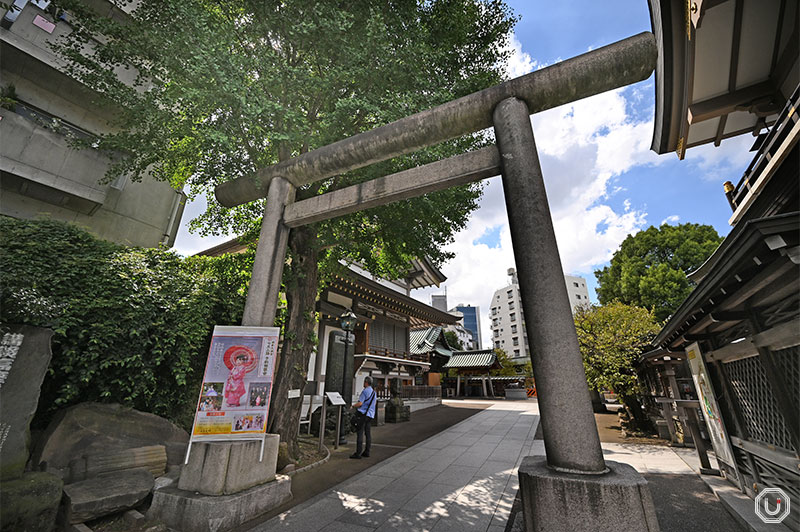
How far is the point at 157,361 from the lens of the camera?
4.98 meters

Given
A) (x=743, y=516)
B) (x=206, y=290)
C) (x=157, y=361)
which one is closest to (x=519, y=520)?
(x=743, y=516)

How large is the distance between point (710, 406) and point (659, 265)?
59.0ft

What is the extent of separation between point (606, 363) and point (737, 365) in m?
5.40

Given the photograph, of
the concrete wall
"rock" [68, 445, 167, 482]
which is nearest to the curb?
"rock" [68, 445, 167, 482]

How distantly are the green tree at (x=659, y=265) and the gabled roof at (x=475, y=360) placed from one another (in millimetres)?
10220

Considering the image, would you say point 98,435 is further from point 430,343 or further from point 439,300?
point 439,300

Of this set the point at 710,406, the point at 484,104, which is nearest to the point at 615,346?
the point at 710,406

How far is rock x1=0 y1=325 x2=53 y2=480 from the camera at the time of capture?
3371mm

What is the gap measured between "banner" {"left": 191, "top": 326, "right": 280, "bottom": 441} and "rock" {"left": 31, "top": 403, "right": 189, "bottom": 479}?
1567 millimetres

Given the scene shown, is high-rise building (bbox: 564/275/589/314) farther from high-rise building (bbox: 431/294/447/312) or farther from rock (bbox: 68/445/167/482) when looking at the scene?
rock (bbox: 68/445/167/482)

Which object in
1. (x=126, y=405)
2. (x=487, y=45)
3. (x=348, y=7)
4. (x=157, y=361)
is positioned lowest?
(x=126, y=405)

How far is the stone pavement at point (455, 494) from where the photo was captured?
12.4 feet

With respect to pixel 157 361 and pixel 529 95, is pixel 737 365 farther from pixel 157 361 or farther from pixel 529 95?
pixel 157 361

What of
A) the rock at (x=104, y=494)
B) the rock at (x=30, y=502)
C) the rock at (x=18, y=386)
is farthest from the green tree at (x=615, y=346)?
the rock at (x=18, y=386)
